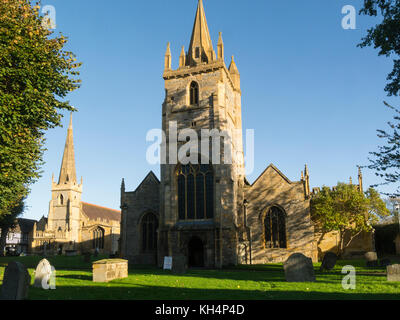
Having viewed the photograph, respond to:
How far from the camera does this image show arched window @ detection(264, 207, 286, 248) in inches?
1215

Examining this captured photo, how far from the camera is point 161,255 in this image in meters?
29.5

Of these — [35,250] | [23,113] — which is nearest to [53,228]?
[35,250]

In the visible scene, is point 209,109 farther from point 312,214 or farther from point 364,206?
point 364,206

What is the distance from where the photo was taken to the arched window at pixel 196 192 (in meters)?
30.1

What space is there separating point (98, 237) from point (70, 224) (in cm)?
737

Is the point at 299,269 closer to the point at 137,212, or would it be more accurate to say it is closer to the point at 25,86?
the point at 25,86

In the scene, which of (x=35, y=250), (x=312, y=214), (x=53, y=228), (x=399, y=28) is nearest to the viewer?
(x=399, y=28)

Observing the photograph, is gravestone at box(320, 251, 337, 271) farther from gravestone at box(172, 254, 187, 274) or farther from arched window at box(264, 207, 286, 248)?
arched window at box(264, 207, 286, 248)

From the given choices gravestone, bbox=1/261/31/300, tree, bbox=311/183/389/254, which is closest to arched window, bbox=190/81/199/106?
tree, bbox=311/183/389/254

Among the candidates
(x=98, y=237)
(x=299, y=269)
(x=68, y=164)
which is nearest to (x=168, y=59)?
(x=299, y=269)

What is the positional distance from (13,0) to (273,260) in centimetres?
2651

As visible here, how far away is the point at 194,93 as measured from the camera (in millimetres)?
33531

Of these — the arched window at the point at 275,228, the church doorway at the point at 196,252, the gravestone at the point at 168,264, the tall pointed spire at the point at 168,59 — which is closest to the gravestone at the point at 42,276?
the gravestone at the point at 168,264

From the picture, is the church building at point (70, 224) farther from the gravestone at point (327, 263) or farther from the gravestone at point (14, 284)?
the gravestone at point (14, 284)
